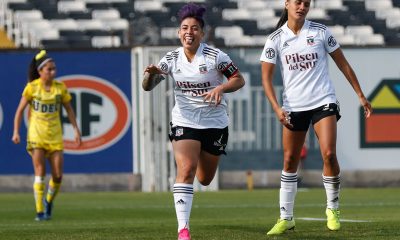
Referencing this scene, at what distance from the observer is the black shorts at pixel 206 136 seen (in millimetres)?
11586

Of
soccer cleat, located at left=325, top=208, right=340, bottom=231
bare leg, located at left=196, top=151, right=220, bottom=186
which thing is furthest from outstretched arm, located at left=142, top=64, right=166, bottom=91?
soccer cleat, located at left=325, top=208, right=340, bottom=231

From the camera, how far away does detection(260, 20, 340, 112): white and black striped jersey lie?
39.6ft

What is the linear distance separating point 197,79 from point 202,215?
683cm

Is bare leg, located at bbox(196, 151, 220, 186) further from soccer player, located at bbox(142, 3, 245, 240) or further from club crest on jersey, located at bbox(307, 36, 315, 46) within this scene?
club crest on jersey, located at bbox(307, 36, 315, 46)

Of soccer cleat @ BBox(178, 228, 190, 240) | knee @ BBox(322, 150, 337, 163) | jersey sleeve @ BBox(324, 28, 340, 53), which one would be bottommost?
soccer cleat @ BBox(178, 228, 190, 240)

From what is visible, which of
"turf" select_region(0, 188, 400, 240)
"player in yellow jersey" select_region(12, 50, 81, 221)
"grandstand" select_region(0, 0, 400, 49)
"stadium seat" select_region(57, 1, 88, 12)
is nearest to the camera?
"turf" select_region(0, 188, 400, 240)

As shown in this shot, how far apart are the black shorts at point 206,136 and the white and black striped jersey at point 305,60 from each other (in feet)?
2.79

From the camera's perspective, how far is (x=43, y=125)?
17453 millimetres

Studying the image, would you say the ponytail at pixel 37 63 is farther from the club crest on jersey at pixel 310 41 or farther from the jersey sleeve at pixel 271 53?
the club crest on jersey at pixel 310 41

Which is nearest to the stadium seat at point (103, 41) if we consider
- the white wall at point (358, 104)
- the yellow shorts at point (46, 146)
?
the white wall at point (358, 104)

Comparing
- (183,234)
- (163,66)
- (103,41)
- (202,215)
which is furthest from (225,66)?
(103,41)

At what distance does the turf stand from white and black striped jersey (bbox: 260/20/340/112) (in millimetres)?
1314

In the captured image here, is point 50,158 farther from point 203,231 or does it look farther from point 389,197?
point 389,197

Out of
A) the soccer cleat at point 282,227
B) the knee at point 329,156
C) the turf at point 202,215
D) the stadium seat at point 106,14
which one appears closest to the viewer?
the knee at point 329,156
